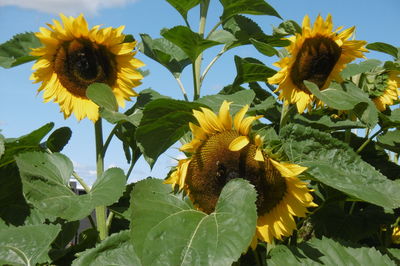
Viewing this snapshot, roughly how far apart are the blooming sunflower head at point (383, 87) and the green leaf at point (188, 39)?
557 millimetres

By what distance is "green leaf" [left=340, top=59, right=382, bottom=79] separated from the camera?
1734 millimetres

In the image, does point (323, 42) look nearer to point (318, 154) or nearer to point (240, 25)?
point (240, 25)

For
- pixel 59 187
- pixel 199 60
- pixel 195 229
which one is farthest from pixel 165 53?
pixel 195 229

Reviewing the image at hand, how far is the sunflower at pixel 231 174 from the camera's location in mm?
1223

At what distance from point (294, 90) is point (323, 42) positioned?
0.56 feet

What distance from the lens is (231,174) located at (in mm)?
1242

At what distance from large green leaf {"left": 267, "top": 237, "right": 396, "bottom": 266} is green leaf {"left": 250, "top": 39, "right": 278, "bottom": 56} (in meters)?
0.56

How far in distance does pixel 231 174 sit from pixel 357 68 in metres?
0.72

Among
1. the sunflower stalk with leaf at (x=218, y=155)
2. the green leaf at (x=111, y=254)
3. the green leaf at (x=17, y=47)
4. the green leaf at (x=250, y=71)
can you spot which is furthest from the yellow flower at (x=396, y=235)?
the green leaf at (x=17, y=47)

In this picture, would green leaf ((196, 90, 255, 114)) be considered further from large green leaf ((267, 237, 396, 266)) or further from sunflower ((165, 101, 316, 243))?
large green leaf ((267, 237, 396, 266))

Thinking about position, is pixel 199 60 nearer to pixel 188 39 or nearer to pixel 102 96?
pixel 188 39

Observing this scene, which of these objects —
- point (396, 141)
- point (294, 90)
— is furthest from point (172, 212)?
point (396, 141)

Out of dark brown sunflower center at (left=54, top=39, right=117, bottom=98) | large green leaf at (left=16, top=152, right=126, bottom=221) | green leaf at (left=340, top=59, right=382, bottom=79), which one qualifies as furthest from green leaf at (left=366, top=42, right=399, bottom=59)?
large green leaf at (left=16, top=152, right=126, bottom=221)

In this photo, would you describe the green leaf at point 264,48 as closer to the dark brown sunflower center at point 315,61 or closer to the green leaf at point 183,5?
the dark brown sunflower center at point 315,61
